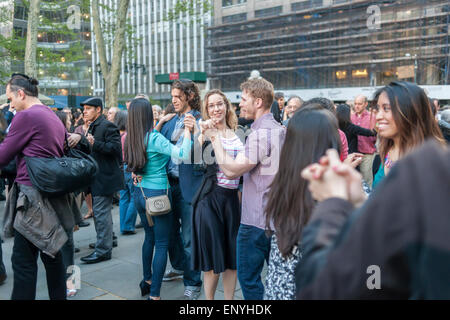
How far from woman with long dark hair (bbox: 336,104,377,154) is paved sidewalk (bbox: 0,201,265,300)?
3391mm

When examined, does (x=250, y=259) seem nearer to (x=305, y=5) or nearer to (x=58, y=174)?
(x=58, y=174)

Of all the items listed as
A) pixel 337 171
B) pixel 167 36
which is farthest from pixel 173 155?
pixel 167 36

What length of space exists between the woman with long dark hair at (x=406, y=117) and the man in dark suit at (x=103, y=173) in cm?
363

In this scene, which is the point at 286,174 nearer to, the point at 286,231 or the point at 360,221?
the point at 286,231

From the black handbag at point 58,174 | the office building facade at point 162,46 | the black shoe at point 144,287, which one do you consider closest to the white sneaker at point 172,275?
the black shoe at point 144,287

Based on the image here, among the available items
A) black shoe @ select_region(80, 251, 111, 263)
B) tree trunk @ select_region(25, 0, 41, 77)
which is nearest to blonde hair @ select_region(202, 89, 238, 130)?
black shoe @ select_region(80, 251, 111, 263)

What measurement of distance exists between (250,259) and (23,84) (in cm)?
247

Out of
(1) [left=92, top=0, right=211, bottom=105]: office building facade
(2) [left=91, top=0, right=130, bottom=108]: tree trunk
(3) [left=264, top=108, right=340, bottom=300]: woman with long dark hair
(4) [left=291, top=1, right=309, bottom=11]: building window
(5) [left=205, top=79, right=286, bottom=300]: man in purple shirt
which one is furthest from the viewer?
(1) [left=92, top=0, right=211, bottom=105]: office building facade

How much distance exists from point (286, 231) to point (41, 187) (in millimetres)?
2177

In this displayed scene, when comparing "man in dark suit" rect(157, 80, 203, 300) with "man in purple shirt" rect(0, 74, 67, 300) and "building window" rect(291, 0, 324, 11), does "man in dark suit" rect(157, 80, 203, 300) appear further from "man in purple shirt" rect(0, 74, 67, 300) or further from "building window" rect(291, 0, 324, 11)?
"building window" rect(291, 0, 324, 11)

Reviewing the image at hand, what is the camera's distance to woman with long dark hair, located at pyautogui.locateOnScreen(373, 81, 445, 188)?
2.45 m

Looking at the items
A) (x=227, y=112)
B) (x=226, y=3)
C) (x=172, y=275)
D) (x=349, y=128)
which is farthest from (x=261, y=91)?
(x=226, y=3)

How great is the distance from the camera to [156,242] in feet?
12.8

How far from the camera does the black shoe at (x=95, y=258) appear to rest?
4.96 meters
